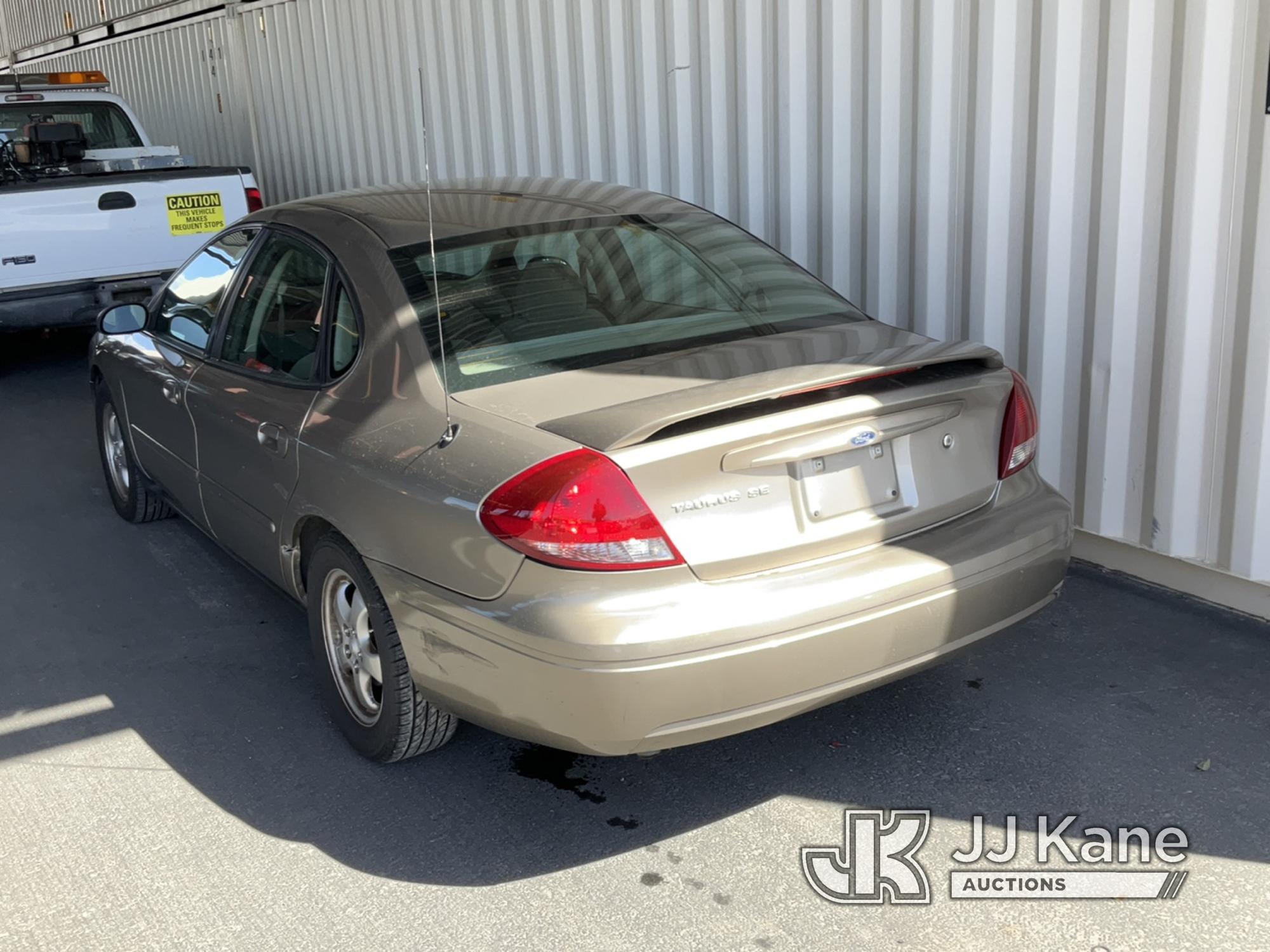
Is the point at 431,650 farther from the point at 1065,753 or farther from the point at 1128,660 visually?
the point at 1128,660

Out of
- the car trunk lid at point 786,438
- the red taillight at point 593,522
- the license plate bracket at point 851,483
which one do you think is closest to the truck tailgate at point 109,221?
the car trunk lid at point 786,438

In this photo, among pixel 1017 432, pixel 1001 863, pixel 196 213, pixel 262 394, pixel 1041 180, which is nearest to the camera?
pixel 1001 863

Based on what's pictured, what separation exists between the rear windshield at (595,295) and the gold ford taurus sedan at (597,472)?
10 millimetres

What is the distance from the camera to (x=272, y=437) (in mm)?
3975

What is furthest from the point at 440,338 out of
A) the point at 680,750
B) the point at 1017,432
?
the point at 1017,432

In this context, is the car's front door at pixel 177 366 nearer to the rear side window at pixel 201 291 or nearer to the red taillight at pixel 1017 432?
the rear side window at pixel 201 291

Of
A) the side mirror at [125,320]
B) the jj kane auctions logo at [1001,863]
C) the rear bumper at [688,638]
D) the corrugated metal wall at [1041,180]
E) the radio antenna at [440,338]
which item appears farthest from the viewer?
the side mirror at [125,320]

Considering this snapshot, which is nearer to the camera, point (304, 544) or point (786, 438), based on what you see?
point (786, 438)

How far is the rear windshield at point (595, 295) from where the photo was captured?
3.57 metres

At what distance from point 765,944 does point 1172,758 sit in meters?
1.40

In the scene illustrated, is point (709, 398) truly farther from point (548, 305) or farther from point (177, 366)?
point (177, 366)

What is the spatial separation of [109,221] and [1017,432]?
683 centimetres

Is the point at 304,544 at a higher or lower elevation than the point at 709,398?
lower

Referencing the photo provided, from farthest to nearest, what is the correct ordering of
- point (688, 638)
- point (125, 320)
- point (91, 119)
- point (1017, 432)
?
point (91, 119)
point (125, 320)
point (1017, 432)
point (688, 638)
